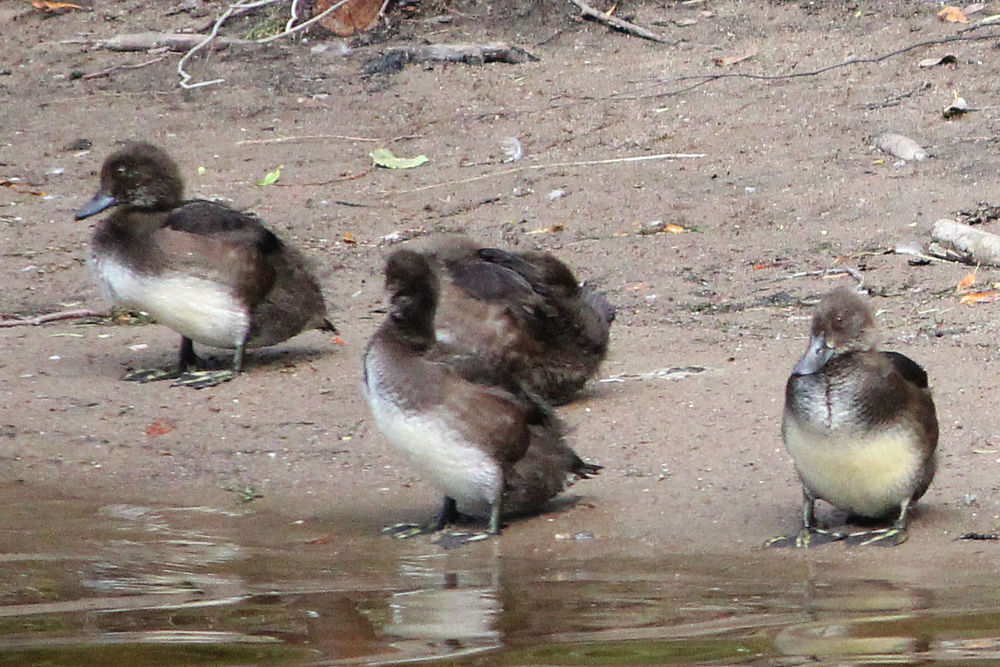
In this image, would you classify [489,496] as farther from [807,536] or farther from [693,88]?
[693,88]

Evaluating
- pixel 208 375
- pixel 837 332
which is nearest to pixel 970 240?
pixel 837 332

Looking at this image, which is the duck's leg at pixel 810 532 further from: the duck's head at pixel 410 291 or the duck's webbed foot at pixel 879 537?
the duck's head at pixel 410 291

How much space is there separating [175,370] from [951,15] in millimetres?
7445

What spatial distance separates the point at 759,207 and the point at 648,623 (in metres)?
6.12

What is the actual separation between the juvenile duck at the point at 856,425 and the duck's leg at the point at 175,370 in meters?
3.59

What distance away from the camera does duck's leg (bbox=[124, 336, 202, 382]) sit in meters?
7.59

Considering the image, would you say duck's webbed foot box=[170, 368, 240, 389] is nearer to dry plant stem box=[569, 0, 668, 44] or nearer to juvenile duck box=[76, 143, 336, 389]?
juvenile duck box=[76, 143, 336, 389]

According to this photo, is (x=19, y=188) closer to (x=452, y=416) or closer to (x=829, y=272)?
(x=829, y=272)

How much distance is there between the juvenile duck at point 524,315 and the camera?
6.76 m

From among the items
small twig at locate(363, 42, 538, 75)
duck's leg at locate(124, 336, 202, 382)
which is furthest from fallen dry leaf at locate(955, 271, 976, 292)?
small twig at locate(363, 42, 538, 75)

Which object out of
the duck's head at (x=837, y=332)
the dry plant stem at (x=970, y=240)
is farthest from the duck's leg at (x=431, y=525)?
the dry plant stem at (x=970, y=240)

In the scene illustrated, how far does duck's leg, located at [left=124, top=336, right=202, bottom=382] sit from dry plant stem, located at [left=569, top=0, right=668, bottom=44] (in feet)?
21.1

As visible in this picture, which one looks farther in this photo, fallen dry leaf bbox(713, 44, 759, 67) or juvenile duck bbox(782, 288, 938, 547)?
fallen dry leaf bbox(713, 44, 759, 67)

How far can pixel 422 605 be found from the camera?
430 cm
